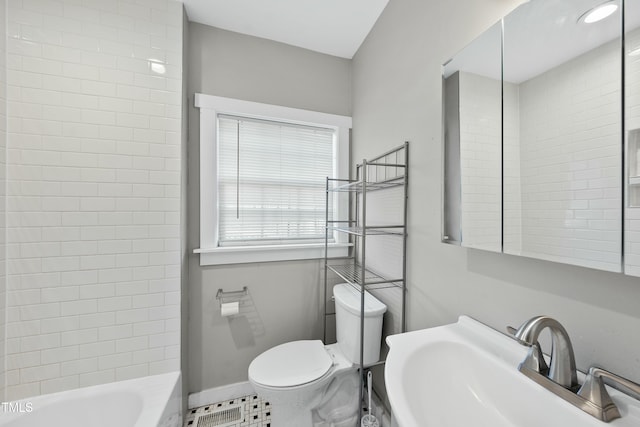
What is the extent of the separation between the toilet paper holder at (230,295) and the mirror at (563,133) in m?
→ 1.48

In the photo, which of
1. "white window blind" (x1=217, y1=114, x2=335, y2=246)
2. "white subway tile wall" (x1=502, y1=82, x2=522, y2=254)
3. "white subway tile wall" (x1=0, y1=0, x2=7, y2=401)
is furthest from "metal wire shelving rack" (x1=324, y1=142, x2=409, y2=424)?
"white subway tile wall" (x1=0, y1=0, x2=7, y2=401)

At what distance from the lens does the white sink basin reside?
0.52 metres

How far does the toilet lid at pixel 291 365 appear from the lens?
1.19 m

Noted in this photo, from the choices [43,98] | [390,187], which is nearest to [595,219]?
[390,187]

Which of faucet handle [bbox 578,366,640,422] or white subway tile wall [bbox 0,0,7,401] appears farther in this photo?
white subway tile wall [bbox 0,0,7,401]

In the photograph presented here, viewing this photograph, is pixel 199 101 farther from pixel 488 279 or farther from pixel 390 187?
pixel 488 279

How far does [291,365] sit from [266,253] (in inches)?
27.5

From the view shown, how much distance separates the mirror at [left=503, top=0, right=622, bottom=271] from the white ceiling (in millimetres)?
1038

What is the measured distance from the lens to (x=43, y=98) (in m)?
1.18

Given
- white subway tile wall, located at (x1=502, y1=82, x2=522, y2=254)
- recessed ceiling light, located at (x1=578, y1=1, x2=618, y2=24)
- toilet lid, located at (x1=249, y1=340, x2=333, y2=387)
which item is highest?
recessed ceiling light, located at (x1=578, y1=1, x2=618, y2=24)

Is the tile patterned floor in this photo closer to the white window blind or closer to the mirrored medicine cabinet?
the white window blind

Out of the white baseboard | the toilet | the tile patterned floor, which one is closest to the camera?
the toilet

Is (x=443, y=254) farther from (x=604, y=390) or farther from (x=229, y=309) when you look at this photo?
(x=229, y=309)

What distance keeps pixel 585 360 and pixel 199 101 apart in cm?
204
